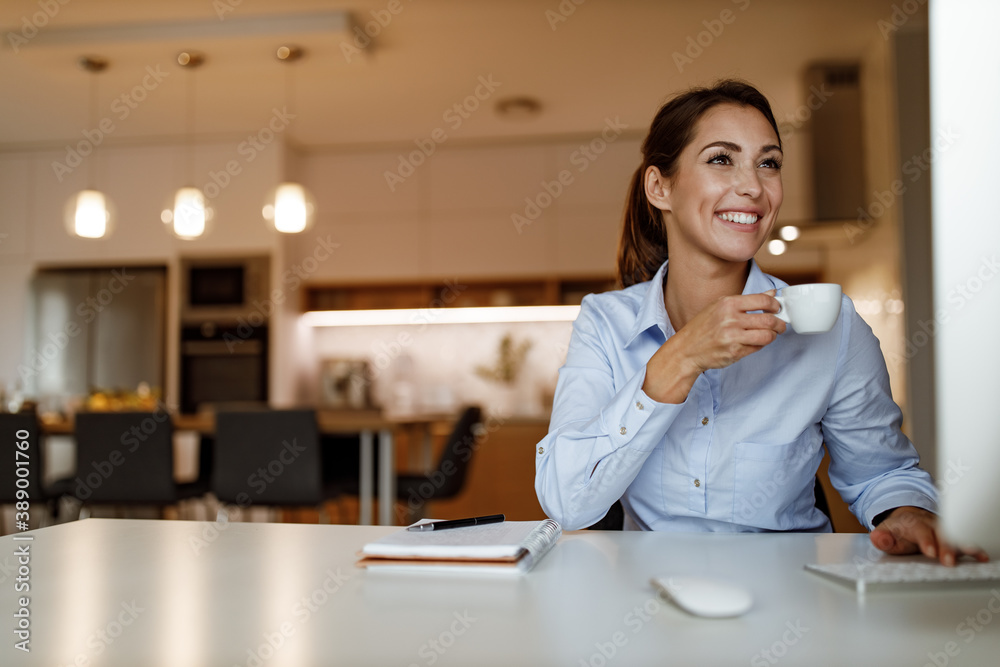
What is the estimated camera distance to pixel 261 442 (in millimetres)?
2959

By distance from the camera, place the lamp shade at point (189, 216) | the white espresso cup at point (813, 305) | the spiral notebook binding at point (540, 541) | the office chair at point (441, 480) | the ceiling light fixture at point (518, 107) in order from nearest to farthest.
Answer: the spiral notebook binding at point (540, 541) → the white espresso cup at point (813, 305) → the office chair at point (441, 480) → the lamp shade at point (189, 216) → the ceiling light fixture at point (518, 107)

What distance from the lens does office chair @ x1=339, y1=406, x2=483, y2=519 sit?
327 cm

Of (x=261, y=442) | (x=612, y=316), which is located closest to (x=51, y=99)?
(x=261, y=442)

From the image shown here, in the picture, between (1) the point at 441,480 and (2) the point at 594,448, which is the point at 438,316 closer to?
(1) the point at 441,480

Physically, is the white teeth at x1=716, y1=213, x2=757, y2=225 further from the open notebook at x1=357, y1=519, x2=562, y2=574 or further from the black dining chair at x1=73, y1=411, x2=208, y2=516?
the black dining chair at x1=73, y1=411, x2=208, y2=516

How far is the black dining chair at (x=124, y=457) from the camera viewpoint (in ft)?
10.1

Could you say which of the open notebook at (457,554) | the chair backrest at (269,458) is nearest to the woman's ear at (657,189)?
the open notebook at (457,554)

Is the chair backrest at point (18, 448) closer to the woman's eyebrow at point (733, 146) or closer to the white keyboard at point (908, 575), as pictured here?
the woman's eyebrow at point (733, 146)

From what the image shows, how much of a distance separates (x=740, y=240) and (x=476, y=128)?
3.97 meters

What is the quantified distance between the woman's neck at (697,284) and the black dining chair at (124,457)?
235 cm

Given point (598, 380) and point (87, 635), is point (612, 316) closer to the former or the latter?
point (598, 380)

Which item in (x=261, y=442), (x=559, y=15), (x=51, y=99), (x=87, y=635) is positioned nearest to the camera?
(x=87, y=635)

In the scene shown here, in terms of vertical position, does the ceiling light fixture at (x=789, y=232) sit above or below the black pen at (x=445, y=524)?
above

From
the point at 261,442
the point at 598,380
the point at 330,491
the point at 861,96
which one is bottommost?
the point at 330,491
